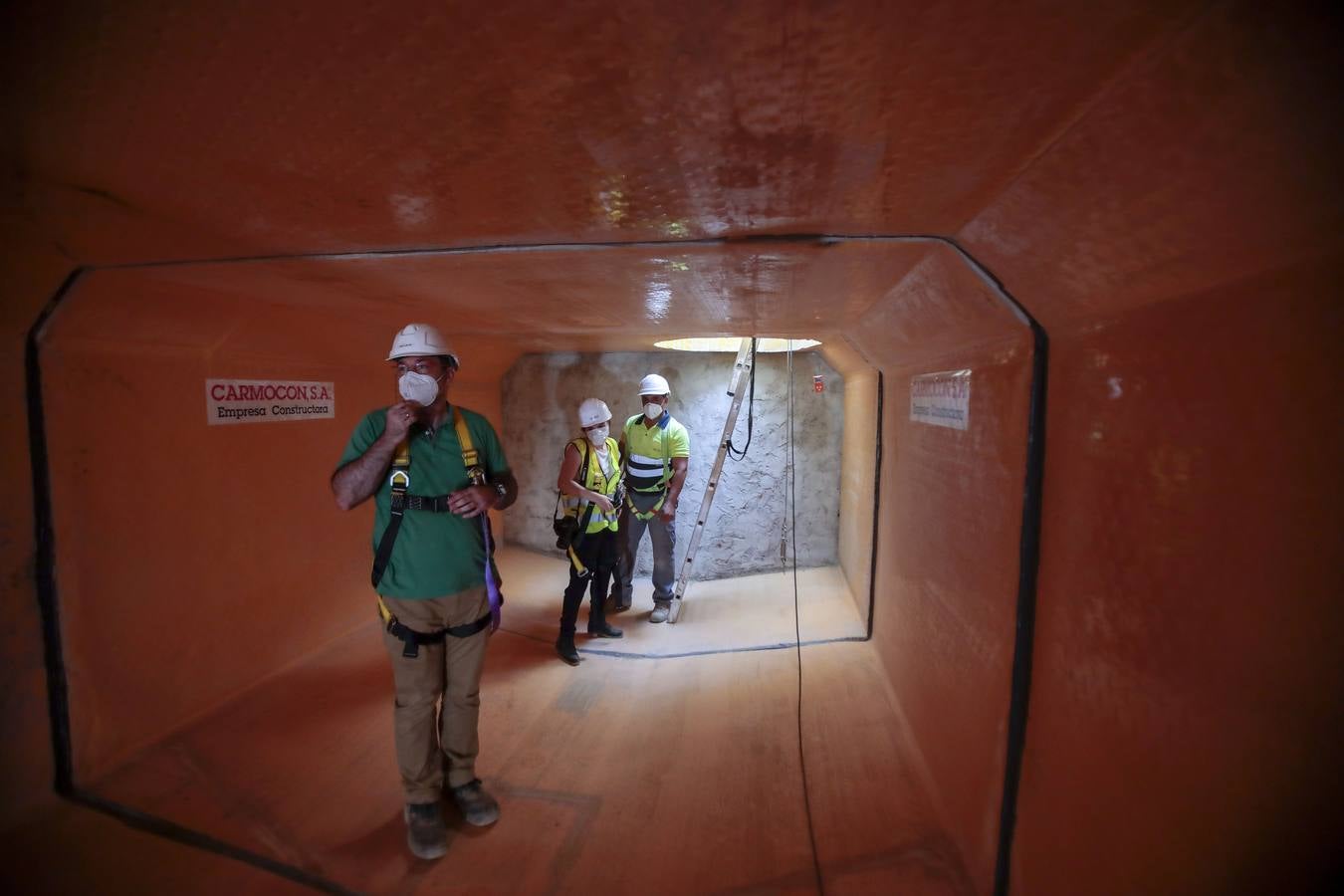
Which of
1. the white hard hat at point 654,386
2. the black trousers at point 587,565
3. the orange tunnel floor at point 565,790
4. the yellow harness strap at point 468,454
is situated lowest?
the orange tunnel floor at point 565,790

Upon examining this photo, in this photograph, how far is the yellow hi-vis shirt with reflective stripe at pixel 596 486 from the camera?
405 centimetres

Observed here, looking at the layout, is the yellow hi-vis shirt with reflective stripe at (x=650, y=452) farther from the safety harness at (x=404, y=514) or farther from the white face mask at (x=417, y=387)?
the white face mask at (x=417, y=387)

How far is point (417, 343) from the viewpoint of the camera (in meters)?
2.18

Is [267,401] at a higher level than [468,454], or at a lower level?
higher

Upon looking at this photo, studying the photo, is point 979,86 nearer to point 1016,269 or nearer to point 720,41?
point 720,41

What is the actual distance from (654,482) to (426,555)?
115 inches

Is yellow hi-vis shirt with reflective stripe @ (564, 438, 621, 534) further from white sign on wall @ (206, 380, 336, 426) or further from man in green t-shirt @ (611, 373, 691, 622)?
white sign on wall @ (206, 380, 336, 426)

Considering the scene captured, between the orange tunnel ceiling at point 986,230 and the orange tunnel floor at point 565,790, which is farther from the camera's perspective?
the orange tunnel floor at point 565,790

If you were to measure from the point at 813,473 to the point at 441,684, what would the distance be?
14.6ft

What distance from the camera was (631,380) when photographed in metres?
6.32

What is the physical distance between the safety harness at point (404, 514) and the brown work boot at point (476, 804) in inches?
27.3

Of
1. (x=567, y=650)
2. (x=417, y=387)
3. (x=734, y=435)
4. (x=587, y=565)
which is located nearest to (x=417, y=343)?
(x=417, y=387)

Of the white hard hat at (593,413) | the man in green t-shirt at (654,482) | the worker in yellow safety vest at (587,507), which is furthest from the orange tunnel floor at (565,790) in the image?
the white hard hat at (593,413)

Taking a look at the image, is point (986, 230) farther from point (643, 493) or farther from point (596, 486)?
point (643, 493)
